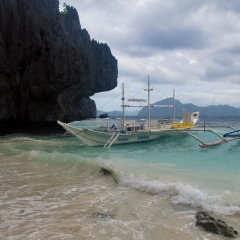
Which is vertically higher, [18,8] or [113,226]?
[18,8]

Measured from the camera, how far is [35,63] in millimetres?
31172

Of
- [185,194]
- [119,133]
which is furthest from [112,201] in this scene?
[119,133]

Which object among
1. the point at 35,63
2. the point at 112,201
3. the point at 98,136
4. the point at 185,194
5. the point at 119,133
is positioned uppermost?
the point at 35,63

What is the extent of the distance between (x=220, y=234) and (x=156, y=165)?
7.29 m

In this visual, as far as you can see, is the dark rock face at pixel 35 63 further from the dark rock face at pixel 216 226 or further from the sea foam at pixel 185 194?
the dark rock face at pixel 216 226

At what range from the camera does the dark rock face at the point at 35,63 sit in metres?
29.1

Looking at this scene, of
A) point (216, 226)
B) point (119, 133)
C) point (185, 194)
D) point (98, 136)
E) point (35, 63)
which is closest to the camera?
point (216, 226)

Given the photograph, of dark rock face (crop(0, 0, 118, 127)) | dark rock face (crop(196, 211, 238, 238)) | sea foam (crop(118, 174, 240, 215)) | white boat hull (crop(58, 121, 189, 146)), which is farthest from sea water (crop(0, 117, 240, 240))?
dark rock face (crop(0, 0, 118, 127))

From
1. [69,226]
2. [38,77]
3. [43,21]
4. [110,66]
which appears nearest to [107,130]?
[38,77]

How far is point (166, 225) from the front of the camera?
17.7 feet

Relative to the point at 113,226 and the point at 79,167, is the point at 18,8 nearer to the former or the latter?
the point at 79,167

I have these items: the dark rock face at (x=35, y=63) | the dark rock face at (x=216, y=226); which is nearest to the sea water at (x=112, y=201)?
the dark rock face at (x=216, y=226)

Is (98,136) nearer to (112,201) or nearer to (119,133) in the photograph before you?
(119,133)

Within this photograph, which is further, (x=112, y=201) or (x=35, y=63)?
(x=35, y=63)
